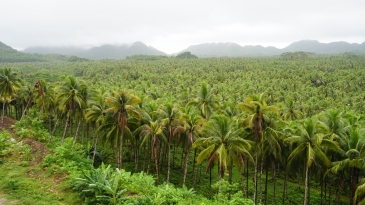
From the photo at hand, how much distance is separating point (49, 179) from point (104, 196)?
763 centimetres

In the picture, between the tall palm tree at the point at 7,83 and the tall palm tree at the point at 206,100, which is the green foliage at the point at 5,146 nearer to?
the tall palm tree at the point at 7,83

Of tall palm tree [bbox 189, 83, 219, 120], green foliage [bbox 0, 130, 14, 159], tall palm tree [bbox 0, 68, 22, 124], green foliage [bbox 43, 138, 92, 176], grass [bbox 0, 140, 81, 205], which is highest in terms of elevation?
tall palm tree [bbox 0, 68, 22, 124]

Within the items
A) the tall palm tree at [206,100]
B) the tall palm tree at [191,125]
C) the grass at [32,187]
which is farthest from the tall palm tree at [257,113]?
the grass at [32,187]

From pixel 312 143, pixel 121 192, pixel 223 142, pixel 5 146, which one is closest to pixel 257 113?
pixel 223 142

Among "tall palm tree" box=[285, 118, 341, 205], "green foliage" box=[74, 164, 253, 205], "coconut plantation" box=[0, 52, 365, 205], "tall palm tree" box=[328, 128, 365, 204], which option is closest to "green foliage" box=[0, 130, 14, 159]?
"coconut plantation" box=[0, 52, 365, 205]

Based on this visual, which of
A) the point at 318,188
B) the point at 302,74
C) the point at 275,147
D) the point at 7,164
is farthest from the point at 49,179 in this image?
the point at 302,74

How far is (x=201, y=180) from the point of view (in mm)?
42344

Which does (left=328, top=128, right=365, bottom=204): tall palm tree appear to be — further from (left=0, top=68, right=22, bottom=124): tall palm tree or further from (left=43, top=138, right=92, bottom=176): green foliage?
(left=0, top=68, right=22, bottom=124): tall palm tree

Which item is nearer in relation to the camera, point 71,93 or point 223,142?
point 223,142

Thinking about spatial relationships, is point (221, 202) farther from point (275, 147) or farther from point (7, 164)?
point (7, 164)

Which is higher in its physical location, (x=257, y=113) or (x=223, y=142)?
(x=257, y=113)

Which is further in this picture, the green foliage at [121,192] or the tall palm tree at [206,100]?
the tall palm tree at [206,100]

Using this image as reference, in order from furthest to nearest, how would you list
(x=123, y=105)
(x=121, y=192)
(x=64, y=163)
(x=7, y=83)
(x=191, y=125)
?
(x=7, y=83) → (x=191, y=125) → (x=123, y=105) → (x=64, y=163) → (x=121, y=192)

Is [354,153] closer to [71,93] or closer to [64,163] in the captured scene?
[64,163]
